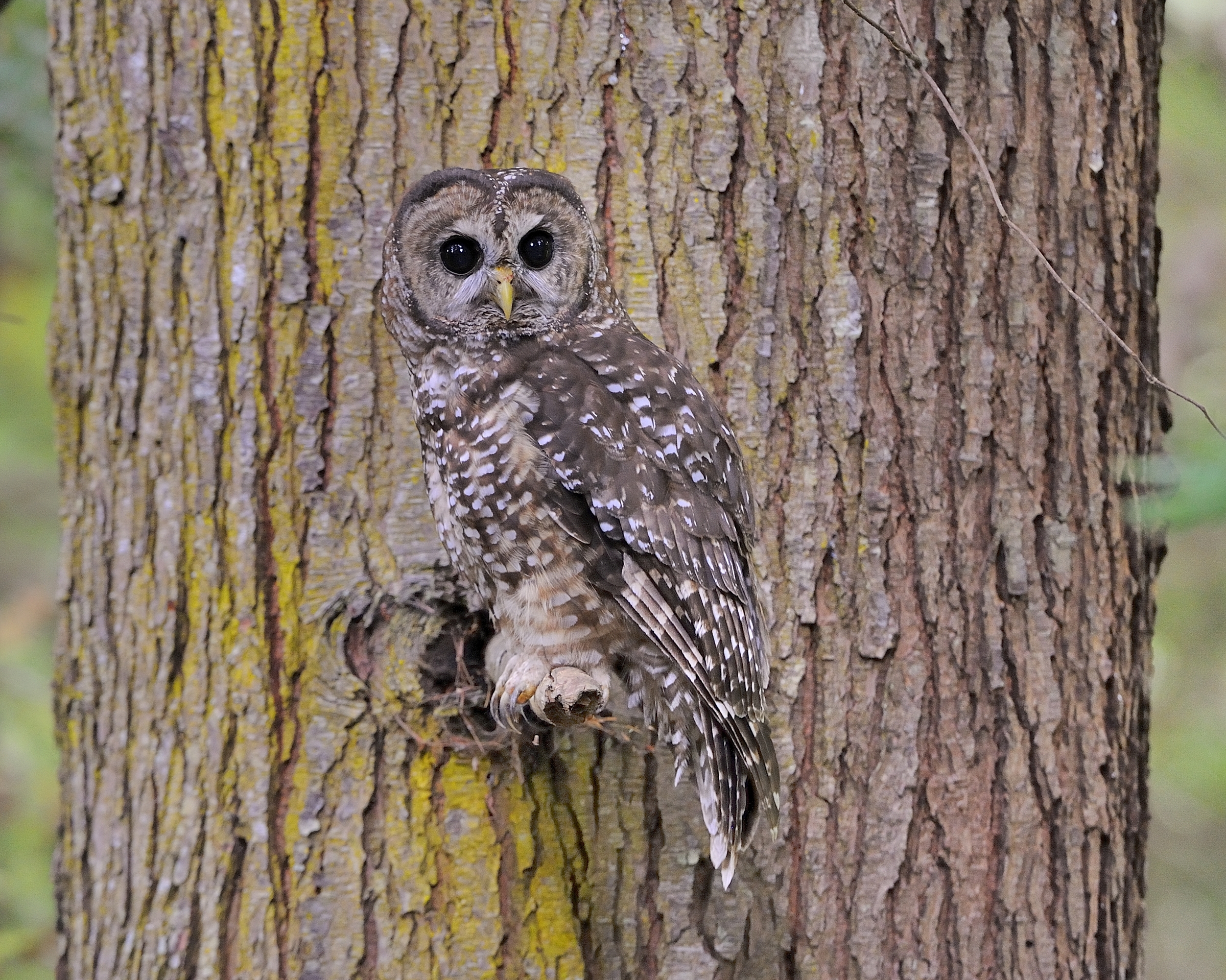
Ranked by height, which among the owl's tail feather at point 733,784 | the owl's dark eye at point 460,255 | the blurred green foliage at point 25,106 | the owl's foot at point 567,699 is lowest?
the owl's tail feather at point 733,784

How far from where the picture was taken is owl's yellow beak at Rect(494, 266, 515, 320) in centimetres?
220

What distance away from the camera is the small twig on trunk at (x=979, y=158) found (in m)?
1.95

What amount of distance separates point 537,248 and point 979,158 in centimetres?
86

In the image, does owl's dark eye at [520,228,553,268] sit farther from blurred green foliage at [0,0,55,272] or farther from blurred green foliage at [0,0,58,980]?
blurred green foliage at [0,0,55,272]

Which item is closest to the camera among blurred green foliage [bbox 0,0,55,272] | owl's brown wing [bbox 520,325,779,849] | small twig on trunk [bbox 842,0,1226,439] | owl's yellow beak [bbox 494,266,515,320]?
small twig on trunk [bbox 842,0,1226,439]

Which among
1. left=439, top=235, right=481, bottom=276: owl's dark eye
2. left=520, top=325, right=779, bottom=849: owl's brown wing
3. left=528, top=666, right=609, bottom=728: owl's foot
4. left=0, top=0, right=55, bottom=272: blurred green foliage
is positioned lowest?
left=528, top=666, right=609, bottom=728: owl's foot

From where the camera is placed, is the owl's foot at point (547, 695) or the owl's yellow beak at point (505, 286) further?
the owl's yellow beak at point (505, 286)

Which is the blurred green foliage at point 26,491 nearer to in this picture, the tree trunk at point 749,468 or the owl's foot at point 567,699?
the tree trunk at point 749,468

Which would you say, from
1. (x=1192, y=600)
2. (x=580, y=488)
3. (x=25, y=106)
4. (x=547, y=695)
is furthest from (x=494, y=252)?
(x=1192, y=600)

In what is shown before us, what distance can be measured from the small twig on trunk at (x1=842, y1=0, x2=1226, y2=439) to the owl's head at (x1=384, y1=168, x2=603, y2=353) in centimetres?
66

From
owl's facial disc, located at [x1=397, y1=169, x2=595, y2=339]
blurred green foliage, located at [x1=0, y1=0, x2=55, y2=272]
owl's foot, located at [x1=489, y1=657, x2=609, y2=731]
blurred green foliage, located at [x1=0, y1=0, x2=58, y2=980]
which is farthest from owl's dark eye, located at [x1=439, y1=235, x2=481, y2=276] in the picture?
blurred green foliage, located at [x1=0, y1=0, x2=55, y2=272]

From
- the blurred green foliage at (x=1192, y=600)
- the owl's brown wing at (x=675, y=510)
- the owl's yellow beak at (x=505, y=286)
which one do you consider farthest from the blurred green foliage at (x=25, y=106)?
the blurred green foliage at (x=1192, y=600)

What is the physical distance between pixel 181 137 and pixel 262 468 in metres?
0.72

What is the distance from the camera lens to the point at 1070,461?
7.61 feet
